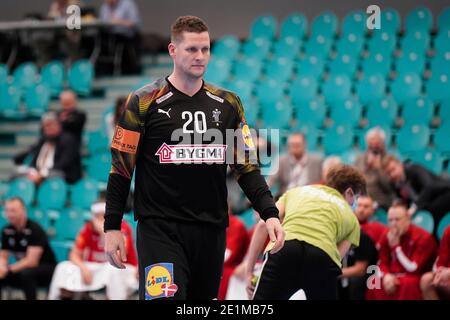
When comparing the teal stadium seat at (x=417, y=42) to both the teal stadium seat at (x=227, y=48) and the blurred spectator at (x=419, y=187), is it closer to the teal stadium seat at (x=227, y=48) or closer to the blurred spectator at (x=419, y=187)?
the teal stadium seat at (x=227, y=48)

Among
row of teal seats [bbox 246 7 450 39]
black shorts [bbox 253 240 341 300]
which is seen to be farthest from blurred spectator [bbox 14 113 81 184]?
black shorts [bbox 253 240 341 300]

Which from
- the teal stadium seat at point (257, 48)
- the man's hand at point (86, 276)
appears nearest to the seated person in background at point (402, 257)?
the man's hand at point (86, 276)

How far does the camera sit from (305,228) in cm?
516

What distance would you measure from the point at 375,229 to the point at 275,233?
147 inches

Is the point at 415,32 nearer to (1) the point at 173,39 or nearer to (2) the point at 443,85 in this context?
(2) the point at 443,85

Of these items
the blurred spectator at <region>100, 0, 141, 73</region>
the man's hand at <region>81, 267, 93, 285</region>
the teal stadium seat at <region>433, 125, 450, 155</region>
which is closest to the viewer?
the man's hand at <region>81, 267, 93, 285</region>

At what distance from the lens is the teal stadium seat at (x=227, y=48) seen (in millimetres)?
12695

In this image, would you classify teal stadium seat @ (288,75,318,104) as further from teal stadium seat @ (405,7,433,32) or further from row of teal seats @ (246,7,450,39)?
teal stadium seat @ (405,7,433,32)

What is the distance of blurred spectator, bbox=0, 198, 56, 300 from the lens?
861 cm

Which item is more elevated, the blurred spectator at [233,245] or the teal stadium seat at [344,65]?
the teal stadium seat at [344,65]

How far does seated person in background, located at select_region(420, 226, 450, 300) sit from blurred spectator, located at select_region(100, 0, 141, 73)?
710 cm

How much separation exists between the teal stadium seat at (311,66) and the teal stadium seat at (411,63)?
1.05m
